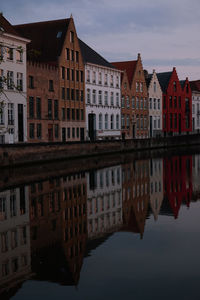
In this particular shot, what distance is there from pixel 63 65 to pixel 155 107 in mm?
30953

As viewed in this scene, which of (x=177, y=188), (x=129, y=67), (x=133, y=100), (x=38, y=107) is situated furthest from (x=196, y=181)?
(x=129, y=67)

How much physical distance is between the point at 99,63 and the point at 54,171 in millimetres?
37080

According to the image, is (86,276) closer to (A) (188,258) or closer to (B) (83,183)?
(A) (188,258)

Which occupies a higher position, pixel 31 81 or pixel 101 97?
pixel 31 81

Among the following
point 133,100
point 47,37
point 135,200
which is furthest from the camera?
point 133,100

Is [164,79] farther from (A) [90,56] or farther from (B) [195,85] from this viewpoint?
(A) [90,56]

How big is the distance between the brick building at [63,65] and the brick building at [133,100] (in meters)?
13.5

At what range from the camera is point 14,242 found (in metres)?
11.2

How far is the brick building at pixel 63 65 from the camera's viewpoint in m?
55.4

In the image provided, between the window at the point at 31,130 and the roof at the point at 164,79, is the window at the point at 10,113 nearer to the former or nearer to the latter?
the window at the point at 31,130

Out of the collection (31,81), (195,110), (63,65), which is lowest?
(195,110)

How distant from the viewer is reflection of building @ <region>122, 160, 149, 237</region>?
13446mm

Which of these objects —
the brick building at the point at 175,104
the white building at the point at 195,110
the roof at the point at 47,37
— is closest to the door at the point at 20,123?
the roof at the point at 47,37

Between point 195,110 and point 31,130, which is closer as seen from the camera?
point 31,130
